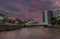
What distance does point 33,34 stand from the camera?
283 centimetres

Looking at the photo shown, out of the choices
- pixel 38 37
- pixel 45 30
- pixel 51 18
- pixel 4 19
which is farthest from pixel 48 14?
pixel 4 19

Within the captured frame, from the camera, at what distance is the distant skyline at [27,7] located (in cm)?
285

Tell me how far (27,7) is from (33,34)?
0.48 meters

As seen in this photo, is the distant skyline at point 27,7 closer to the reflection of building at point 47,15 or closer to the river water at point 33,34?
the reflection of building at point 47,15

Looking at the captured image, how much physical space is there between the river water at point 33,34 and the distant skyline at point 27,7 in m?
0.23

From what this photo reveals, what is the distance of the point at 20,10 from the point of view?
2900 millimetres

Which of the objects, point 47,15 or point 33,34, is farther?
point 47,15

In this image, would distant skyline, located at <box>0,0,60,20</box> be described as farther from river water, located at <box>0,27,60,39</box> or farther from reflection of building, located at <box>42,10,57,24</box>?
river water, located at <box>0,27,60,39</box>

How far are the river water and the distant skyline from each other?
23 centimetres

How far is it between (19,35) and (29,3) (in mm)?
586

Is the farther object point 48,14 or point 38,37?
point 48,14

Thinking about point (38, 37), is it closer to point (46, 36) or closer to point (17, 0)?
point (46, 36)

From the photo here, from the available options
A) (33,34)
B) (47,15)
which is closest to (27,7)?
(47,15)

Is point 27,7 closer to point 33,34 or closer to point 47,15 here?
point 47,15
